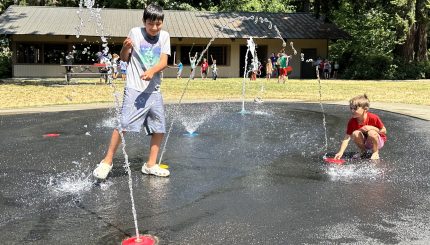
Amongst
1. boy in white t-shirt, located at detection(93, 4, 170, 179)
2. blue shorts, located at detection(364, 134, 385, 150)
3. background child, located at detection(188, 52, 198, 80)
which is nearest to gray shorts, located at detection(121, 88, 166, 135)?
boy in white t-shirt, located at detection(93, 4, 170, 179)

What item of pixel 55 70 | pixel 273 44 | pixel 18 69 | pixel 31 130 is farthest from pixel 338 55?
pixel 31 130

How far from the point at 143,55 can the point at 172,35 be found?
95.2ft

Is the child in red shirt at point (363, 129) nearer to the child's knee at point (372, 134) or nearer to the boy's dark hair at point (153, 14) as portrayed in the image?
the child's knee at point (372, 134)


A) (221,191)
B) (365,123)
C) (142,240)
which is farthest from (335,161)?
(142,240)

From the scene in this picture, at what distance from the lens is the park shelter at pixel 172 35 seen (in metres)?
33.2

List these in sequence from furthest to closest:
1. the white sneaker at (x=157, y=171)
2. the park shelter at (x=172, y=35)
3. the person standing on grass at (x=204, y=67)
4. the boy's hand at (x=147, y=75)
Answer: the person standing on grass at (x=204, y=67), the park shelter at (x=172, y=35), the white sneaker at (x=157, y=171), the boy's hand at (x=147, y=75)

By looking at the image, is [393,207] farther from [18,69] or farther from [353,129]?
[18,69]

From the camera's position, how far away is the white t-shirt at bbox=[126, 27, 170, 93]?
5.13 meters

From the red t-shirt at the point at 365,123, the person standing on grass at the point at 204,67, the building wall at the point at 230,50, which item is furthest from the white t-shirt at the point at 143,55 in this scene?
the building wall at the point at 230,50

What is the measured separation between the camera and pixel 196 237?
3.63 metres

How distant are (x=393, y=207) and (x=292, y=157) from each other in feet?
7.82

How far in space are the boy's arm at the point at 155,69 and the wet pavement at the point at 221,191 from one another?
3.79 feet

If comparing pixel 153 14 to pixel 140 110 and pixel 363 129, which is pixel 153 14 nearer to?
pixel 140 110

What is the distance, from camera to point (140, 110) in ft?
17.0
